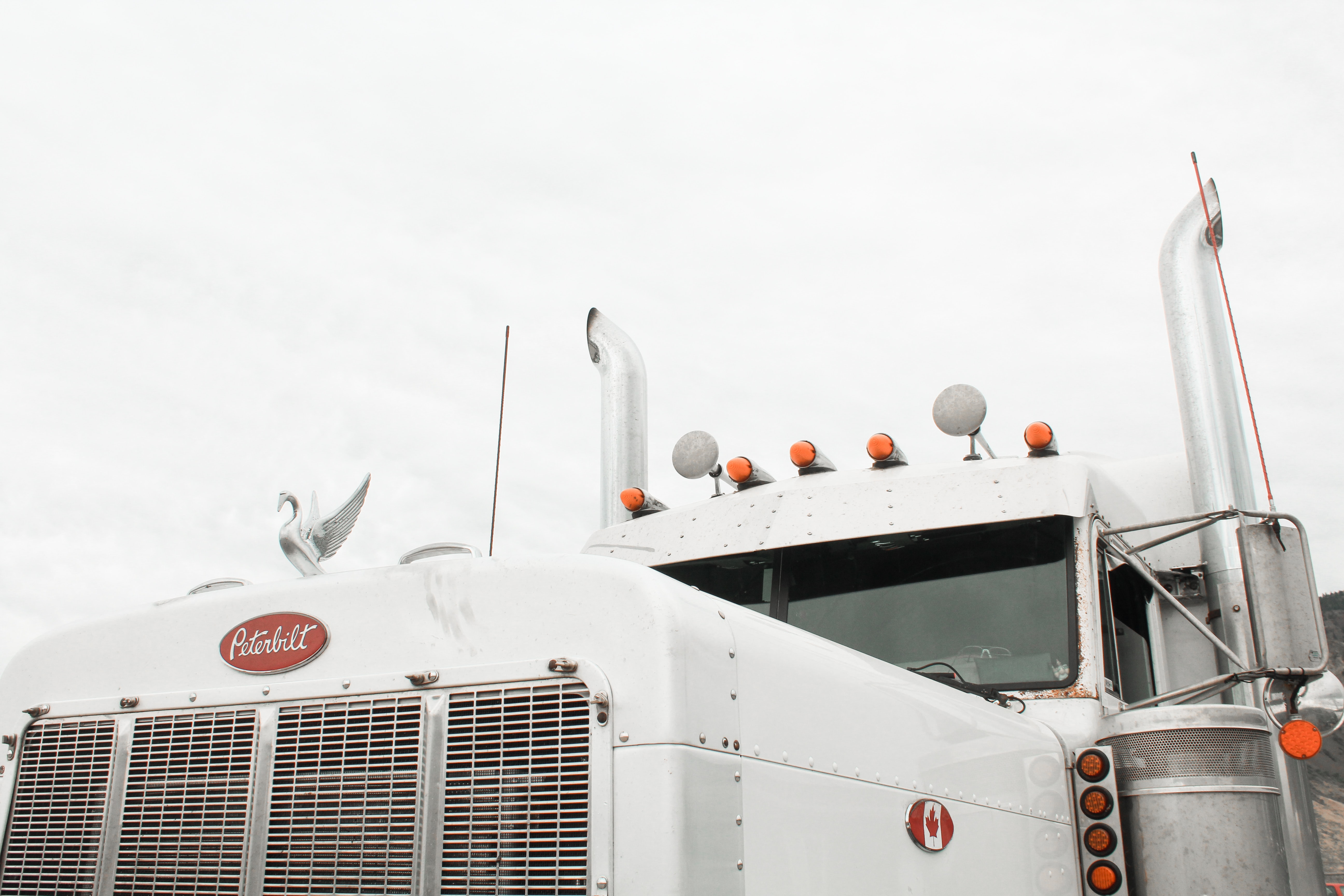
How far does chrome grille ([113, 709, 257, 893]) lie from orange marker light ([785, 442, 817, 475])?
2.48 metres

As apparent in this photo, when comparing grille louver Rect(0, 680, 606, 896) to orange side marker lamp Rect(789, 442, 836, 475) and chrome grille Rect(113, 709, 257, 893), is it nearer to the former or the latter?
chrome grille Rect(113, 709, 257, 893)

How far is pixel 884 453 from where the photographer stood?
4.31 m

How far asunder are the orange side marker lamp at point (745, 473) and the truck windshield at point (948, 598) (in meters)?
0.59

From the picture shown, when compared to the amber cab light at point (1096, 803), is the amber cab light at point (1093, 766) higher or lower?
higher

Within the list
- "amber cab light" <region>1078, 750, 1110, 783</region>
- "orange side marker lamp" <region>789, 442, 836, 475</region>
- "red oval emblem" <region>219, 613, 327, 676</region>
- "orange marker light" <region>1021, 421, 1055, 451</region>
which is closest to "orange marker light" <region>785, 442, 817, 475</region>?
"orange side marker lamp" <region>789, 442, 836, 475</region>

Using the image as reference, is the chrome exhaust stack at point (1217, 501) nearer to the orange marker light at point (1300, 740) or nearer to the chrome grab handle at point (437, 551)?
the orange marker light at point (1300, 740)

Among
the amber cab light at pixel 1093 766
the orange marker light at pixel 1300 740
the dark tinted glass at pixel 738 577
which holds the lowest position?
the amber cab light at pixel 1093 766

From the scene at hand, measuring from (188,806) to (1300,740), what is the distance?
2.82m

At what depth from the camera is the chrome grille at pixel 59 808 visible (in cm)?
264

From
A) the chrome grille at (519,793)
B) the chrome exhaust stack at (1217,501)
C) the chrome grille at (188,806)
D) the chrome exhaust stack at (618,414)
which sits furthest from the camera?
the chrome exhaust stack at (618,414)

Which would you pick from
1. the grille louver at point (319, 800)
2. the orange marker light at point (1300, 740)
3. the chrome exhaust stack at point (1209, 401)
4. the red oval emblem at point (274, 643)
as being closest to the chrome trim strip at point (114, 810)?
the grille louver at point (319, 800)

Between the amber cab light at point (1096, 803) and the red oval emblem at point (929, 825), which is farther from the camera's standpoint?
the amber cab light at point (1096, 803)

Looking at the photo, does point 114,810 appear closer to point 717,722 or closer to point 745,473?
point 717,722

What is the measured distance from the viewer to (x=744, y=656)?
2393mm
